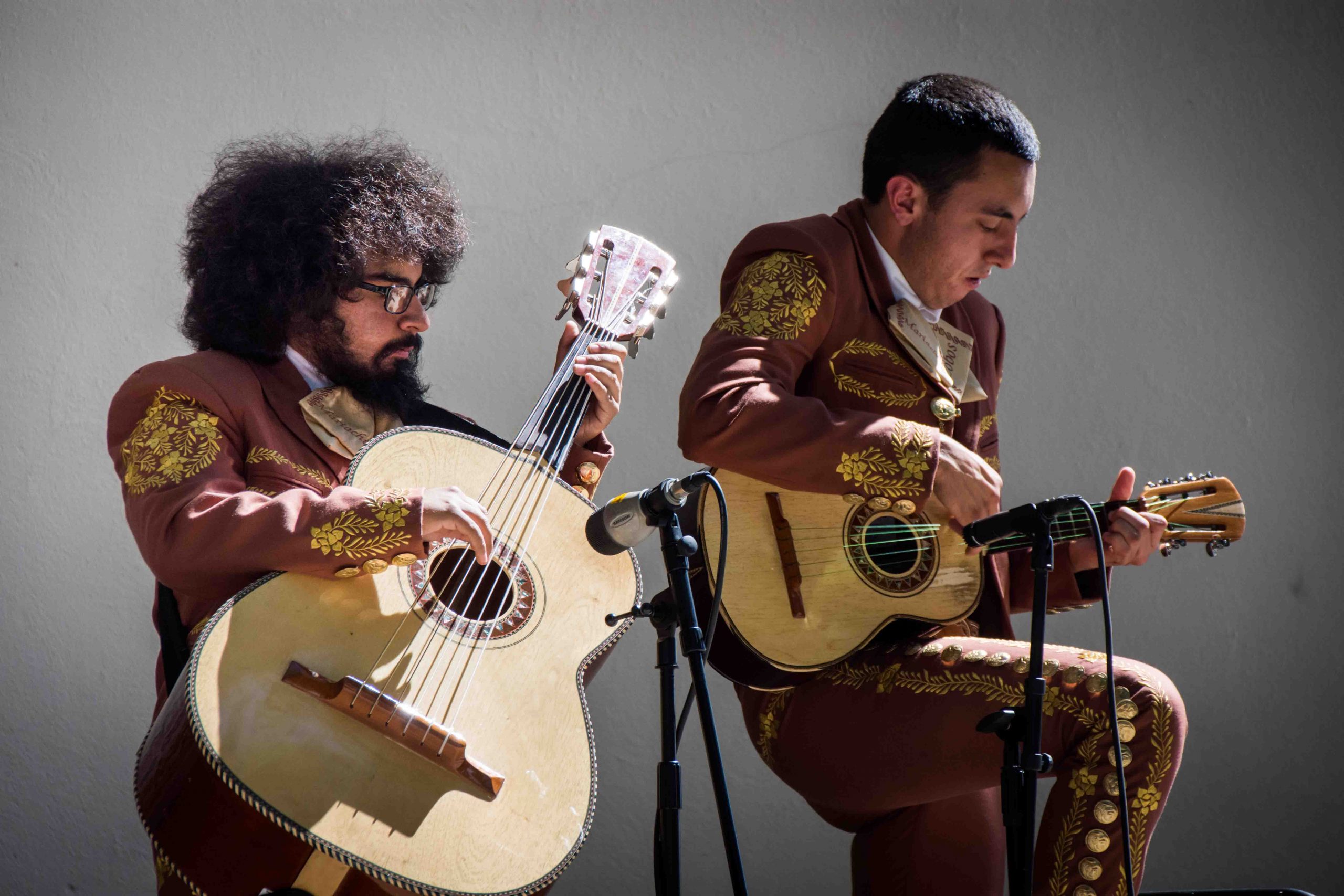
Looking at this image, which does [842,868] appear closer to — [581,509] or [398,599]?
[581,509]

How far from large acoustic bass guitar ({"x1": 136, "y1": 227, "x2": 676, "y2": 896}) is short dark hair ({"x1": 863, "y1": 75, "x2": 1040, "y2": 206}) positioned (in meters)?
0.97

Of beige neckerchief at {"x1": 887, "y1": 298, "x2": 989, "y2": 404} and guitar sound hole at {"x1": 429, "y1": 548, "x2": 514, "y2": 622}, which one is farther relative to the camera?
beige neckerchief at {"x1": 887, "y1": 298, "x2": 989, "y2": 404}

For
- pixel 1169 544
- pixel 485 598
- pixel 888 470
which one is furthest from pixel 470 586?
pixel 1169 544

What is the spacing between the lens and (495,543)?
219 cm

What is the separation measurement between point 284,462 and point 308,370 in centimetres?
29

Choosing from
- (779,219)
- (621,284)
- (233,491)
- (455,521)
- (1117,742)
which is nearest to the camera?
(1117,742)

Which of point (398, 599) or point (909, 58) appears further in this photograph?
point (909, 58)

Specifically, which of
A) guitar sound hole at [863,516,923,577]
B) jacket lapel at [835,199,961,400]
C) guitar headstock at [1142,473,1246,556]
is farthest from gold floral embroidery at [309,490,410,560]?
guitar headstock at [1142,473,1246,556]

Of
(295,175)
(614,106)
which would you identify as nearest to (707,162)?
(614,106)

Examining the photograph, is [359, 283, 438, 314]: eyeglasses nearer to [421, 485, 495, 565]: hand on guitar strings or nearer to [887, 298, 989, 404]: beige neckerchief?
[421, 485, 495, 565]: hand on guitar strings

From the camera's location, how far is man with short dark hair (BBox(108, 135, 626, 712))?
203 cm

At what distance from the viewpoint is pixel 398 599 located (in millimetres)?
2053

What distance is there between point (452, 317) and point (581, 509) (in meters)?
1.37

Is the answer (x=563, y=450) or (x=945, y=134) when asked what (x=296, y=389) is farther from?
(x=945, y=134)
